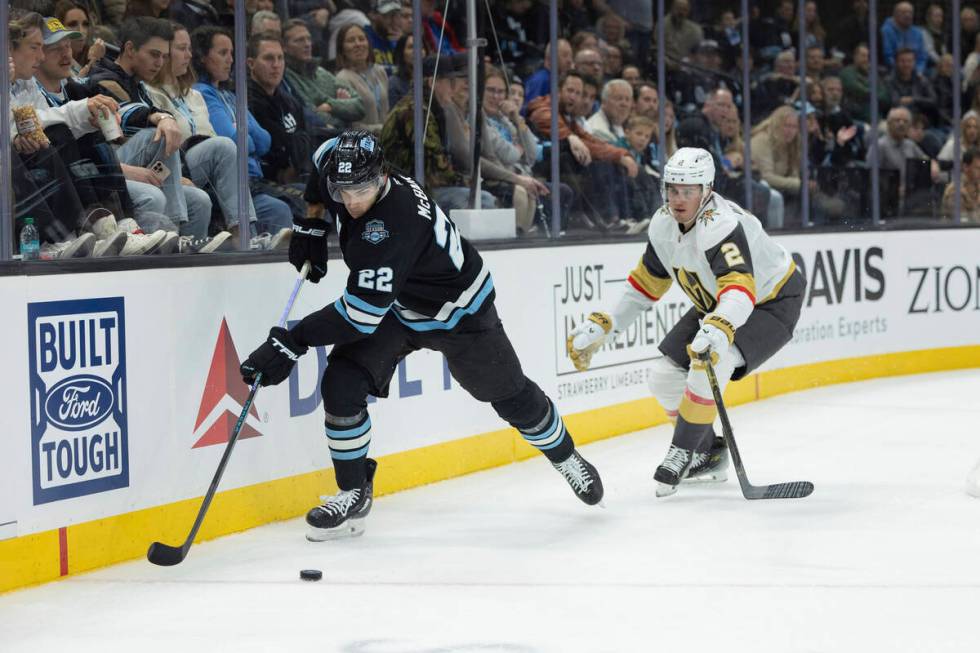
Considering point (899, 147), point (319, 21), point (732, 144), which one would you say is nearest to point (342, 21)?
point (319, 21)

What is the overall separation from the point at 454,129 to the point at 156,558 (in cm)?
271

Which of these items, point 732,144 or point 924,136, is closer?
point 732,144

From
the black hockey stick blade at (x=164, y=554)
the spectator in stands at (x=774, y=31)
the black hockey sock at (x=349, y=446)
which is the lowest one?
the black hockey stick blade at (x=164, y=554)

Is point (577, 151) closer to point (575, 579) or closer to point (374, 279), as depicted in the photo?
point (374, 279)

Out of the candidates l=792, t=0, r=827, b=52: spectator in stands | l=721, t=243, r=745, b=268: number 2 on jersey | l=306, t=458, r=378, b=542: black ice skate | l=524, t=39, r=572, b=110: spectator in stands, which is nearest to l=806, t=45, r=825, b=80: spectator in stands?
l=792, t=0, r=827, b=52: spectator in stands

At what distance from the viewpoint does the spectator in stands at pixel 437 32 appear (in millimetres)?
5684

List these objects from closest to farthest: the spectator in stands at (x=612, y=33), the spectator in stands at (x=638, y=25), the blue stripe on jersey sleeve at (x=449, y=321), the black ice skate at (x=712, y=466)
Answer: the blue stripe on jersey sleeve at (x=449, y=321) → the black ice skate at (x=712, y=466) → the spectator in stands at (x=612, y=33) → the spectator in stands at (x=638, y=25)

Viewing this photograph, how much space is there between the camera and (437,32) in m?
5.76

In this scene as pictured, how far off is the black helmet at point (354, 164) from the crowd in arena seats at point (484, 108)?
0.72m

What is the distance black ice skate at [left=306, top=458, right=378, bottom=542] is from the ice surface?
0.07 meters

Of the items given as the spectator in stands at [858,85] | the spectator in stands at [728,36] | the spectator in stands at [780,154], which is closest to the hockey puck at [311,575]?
the spectator in stands at [780,154]

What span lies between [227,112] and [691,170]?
60.9 inches

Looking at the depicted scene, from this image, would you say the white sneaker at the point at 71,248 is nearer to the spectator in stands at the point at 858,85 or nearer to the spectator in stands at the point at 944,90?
the spectator in stands at the point at 858,85

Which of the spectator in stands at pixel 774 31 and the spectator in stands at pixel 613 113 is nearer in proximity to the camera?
the spectator in stands at pixel 613 113
